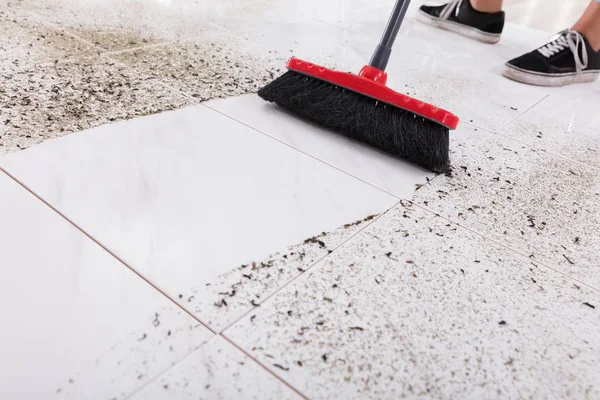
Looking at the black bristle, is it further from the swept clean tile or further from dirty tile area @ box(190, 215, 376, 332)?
dirty tile area @ box(190, 215, 376, 332)

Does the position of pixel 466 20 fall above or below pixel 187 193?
above

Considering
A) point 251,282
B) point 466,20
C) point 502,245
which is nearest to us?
point 251,282

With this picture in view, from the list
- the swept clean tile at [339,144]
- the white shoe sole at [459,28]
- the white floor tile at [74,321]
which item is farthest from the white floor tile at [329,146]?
the white shoe sole at [459,28]

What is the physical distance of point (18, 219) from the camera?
67 centimetres

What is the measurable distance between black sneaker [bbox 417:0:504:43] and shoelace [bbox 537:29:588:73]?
1.03 feet

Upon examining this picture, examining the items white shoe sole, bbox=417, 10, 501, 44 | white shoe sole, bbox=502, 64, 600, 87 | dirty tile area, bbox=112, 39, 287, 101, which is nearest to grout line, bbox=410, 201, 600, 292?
dirty tile area, bbox=112, 39, 287, 101

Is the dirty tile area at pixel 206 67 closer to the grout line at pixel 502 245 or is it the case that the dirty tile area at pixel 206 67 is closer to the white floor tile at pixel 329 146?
the white floor tile at pixel 329 146

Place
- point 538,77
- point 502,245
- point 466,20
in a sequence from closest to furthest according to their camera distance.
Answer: point 502,245, point 538,77, point 466,20

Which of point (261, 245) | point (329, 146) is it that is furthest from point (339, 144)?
point (261, 245)

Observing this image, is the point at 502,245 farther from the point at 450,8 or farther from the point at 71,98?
the point at 450,8

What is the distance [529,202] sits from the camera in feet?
2.91

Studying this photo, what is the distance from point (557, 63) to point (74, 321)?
145 cm

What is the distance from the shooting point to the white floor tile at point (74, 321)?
490 millimetres

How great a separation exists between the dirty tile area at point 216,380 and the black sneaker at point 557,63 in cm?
127
